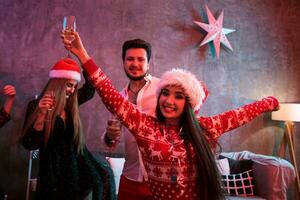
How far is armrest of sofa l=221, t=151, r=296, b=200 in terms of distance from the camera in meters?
2.78

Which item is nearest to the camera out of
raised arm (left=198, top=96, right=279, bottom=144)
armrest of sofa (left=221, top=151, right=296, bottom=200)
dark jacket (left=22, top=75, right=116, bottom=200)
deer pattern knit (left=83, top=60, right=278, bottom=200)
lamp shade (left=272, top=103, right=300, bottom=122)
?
deer pattern knit (left=83, top=60, right=278, bottom=200)

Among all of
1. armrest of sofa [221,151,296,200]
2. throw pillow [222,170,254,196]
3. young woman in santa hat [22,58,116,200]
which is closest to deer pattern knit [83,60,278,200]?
young woman in santa hat [22,58,116,200]

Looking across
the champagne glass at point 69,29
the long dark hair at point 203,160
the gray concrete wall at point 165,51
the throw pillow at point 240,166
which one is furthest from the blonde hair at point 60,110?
the throw pillow at point 240,166

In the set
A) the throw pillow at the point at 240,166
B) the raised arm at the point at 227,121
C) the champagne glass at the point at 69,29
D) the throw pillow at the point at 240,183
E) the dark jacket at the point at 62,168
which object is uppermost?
the champagne glass at the point at 69,29

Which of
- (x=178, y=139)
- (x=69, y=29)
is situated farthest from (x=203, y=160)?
(x=69, y=29)

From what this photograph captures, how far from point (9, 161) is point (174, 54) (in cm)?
222

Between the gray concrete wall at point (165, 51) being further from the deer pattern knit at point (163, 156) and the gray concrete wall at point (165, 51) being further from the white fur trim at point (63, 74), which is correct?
the deer pattern knit at point (163, 156)

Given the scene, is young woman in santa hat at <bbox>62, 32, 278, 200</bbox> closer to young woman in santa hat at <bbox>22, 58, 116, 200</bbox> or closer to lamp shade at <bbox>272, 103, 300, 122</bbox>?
young woman in santa hat at <bbox>22, 58, 116, 200</bbox>

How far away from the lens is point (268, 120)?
3.82 meters

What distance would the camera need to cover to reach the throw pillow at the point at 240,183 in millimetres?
2850

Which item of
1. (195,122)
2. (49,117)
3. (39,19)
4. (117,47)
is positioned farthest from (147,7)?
(195,122)

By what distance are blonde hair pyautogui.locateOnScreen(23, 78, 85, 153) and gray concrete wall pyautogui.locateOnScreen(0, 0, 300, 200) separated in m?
1.30

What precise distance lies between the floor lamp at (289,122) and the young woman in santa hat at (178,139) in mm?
2340

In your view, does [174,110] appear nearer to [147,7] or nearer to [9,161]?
[9,161]
